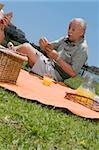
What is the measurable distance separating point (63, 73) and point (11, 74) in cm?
212

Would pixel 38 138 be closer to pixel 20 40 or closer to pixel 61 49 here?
pixel 61 49

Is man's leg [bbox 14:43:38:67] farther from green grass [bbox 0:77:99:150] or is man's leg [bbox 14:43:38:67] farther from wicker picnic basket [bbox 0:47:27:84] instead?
green grass [bbox 0:77:99:150]

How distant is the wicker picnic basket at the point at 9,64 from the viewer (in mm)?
4780

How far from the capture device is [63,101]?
498 cm

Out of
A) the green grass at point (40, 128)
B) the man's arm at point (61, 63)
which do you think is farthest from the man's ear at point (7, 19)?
the man's arm at point (61, 63)

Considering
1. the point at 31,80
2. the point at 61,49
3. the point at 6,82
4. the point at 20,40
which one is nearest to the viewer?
the point at 6,82

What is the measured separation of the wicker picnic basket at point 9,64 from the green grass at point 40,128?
52cm

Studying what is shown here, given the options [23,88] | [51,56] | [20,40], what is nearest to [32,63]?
[51,56]

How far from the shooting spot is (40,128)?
125 inches

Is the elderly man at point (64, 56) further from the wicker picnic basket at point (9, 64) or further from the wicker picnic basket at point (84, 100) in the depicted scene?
the wicker picnic basket at point (9, 64)

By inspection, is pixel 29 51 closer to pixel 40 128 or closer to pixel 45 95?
pixel 45 95

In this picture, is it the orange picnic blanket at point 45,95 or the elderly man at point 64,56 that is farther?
the elderly man at point 64,56

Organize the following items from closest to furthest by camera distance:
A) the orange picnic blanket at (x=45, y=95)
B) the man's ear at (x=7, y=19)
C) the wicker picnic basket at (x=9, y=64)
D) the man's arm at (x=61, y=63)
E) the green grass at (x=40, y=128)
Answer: the green grass at (x=40, y=128) < the orange picnic blanket at (x=45, y=95) < the wicker picnic basket at (x=9, y=64) < the man's ear at (x=7, y=19) < the man's arm at (x=61, y=63)

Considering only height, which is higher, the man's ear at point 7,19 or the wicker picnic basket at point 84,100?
the man's ear at point 7,19
